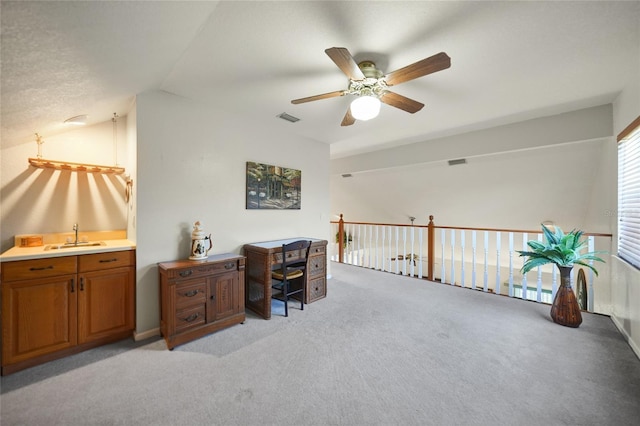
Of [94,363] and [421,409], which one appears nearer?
[421,409]

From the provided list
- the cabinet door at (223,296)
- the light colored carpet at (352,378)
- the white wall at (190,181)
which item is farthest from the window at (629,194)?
the cabinet door at (223,296)

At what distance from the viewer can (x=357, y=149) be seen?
5070 mm

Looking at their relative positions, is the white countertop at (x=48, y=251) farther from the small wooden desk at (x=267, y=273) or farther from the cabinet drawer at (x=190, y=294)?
the small wooden desk at (x=267, y=273)

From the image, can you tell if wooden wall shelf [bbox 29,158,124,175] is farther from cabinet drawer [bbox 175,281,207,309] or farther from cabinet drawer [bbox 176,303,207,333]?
cabinet drawer [bbox 176,303,207,333]

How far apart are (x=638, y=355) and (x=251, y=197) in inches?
162

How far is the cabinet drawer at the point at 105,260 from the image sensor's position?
215 centimetres

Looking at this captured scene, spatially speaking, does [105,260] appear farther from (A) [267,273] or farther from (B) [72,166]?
(A) [267,273]

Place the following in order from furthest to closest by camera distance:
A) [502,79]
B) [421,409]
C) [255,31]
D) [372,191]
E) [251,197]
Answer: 1. [372,191]
2. [251,197]
3. [502,79]
4. [255,31]
5. [421,409]

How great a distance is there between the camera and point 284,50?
73.9 inches

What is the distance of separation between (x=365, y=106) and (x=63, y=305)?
9.83 feet

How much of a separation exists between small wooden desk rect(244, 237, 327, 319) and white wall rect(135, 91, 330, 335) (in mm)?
304

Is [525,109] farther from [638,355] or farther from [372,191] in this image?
[372,191]

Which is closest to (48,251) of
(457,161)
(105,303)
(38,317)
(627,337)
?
(38,317)

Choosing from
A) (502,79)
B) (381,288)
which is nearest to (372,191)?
(381,288)
